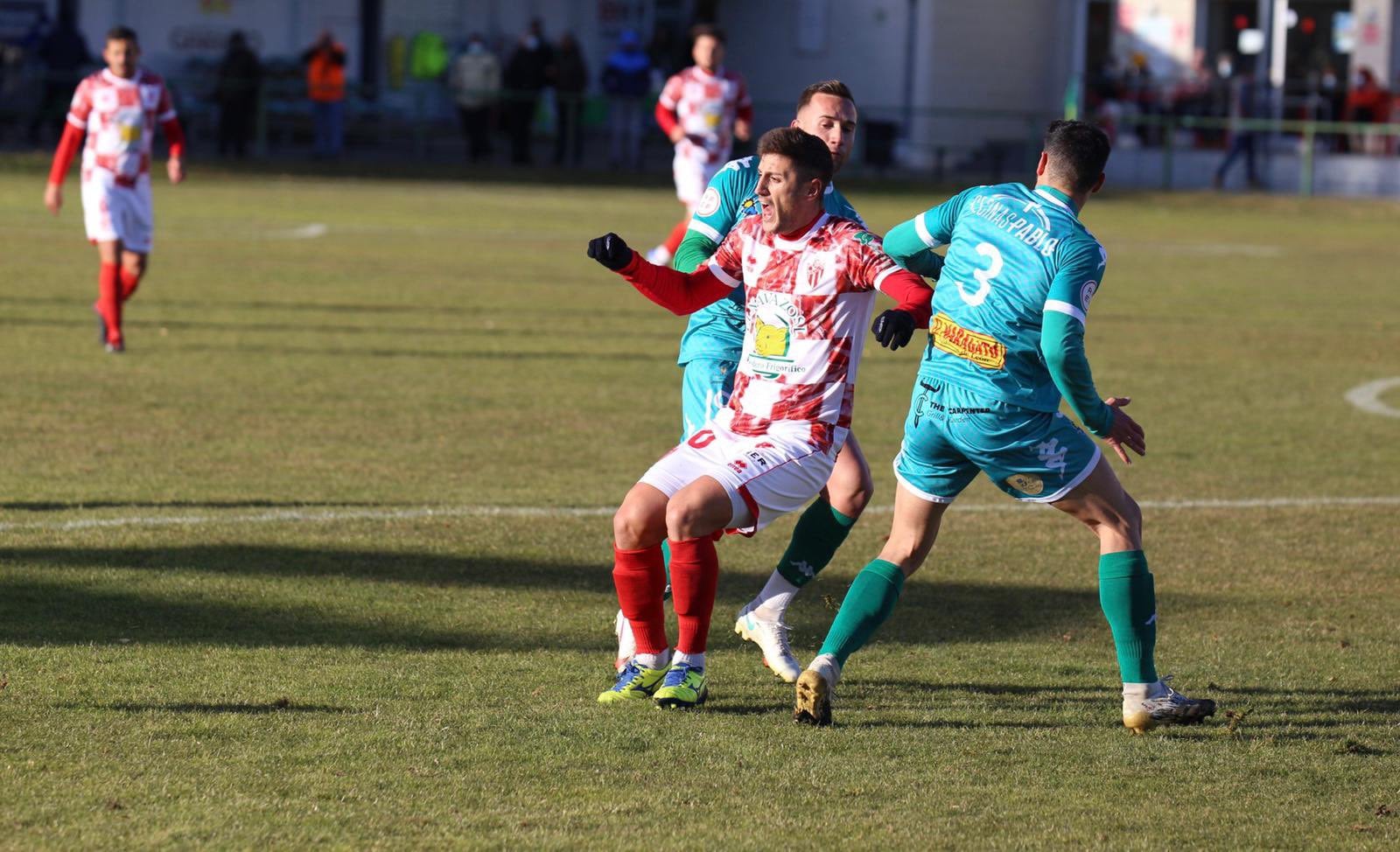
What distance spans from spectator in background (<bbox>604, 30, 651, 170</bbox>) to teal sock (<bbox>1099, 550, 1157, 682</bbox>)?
29.8 metres

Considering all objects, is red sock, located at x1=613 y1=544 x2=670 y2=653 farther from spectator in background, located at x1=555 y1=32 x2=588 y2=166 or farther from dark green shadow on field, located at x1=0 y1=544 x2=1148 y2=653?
spectator in background, located at x1=555 y1=32 x2=588 y2=166

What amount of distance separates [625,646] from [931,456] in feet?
3.59

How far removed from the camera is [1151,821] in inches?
180

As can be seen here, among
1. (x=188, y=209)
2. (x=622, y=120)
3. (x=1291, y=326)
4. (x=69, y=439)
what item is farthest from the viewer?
(x=622, y=120)

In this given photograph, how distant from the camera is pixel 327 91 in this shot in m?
32.8

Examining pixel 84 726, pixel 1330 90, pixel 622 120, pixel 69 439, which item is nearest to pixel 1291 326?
pixel 69 439

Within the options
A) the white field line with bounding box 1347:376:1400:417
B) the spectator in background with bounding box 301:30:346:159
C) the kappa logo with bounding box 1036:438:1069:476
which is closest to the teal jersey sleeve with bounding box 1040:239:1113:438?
the kappa logo with bounding box 1036:438:1069:476

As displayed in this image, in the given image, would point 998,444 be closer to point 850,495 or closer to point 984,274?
point 984,274

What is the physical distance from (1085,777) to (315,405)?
6.79m

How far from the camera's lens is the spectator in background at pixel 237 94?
32.4 metres

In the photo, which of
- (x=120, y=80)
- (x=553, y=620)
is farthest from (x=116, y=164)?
(x=553, y=620)

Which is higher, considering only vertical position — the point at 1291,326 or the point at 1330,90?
the point at 1330,90

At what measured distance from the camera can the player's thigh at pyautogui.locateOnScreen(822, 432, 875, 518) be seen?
6.09m

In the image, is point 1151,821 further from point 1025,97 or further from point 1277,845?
point 1025,97
